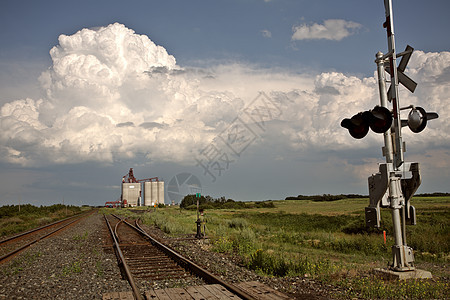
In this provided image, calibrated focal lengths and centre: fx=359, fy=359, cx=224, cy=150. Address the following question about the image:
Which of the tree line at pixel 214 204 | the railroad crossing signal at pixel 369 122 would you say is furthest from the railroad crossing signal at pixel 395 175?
the tree line at pixel 214 204

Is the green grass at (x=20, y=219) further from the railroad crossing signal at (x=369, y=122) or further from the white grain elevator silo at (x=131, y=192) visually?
the white grain elevator silo at (x=131, y=192)

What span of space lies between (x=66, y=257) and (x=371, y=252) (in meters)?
12.3

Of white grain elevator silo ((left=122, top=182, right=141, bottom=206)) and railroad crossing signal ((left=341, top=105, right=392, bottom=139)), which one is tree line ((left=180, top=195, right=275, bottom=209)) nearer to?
white grain elevator silo ((left=122, top=182, right=141, bottom=206))

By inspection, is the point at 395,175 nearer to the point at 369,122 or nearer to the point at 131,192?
the point at 369,122

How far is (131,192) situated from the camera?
12606 centimetres

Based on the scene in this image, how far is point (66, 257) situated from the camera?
12.5 meters

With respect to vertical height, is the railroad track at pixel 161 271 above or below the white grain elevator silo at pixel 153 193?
below

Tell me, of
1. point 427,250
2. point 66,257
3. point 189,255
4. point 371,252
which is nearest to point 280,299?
point 189,255

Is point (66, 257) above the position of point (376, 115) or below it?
below

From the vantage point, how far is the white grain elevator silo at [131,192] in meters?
125

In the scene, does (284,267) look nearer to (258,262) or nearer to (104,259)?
(258,262)

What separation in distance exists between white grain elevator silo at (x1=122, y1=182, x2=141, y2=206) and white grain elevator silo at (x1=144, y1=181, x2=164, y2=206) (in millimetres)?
3802

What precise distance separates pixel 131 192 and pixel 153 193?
28.0 feet

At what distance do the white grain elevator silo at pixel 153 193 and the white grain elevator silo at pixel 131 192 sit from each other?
380 centimetres
